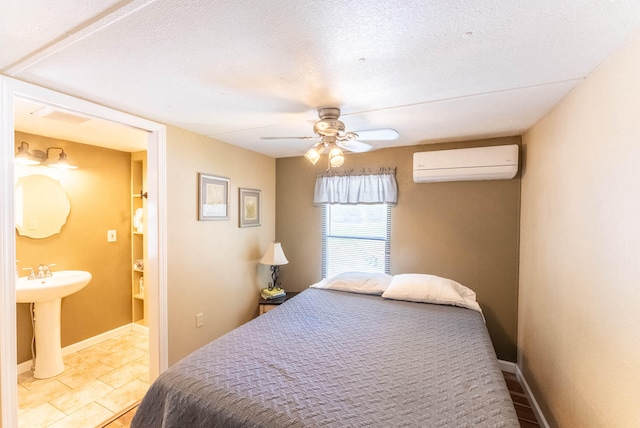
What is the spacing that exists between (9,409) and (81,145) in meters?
2.51

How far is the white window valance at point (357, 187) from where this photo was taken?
3.01m

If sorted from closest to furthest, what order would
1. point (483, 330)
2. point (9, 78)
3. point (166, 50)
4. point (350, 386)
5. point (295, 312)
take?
point (166, 50)
point (350, 386)
point (9, 78)
point (483, 330)
point (295, 312)

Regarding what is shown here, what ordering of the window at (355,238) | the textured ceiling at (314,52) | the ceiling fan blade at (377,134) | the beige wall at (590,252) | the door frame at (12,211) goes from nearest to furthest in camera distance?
the textured ceiling at (314,52), the beige wall at (590,252), the door frame at (12,211), the ceiling fan blade at (377,134), the window at (355,238)

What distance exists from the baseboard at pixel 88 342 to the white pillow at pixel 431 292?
10.7ft

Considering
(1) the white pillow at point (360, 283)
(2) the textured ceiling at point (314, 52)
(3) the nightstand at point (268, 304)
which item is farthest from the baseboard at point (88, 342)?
(2) the textured ceiling at point (314, 52)

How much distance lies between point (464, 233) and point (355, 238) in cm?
115

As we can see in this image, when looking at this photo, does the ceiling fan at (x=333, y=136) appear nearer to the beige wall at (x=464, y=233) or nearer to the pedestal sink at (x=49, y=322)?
the beige wall at (x=464, y=233)

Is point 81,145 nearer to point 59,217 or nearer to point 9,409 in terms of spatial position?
point 59,217

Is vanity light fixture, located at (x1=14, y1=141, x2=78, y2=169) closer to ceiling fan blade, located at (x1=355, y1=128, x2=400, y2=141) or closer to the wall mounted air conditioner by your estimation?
ceiling fan blade, located at (x1=355, y1=128, x2=400, y2=141)

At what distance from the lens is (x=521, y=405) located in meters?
2.19

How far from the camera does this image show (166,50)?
1208mm

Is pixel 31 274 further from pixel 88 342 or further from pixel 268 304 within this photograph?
pixel 268 304

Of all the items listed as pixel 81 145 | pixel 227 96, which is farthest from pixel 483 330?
pixel 81 145

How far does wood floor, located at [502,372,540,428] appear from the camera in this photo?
6.62 feet
